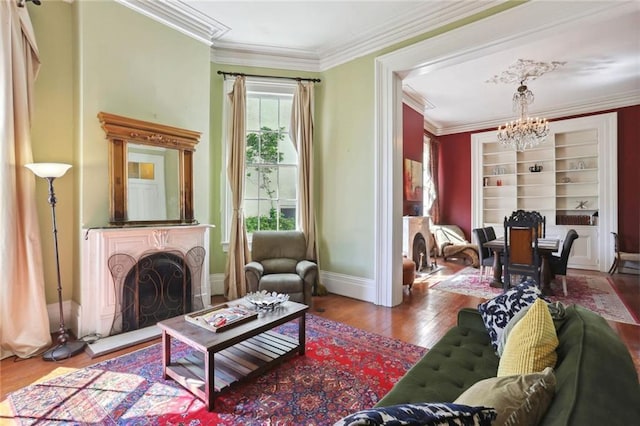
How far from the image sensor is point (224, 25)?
149 inches

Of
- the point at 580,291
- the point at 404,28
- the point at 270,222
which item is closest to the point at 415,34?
the point at 404,28

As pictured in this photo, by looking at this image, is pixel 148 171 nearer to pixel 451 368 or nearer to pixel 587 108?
pixel 451 368

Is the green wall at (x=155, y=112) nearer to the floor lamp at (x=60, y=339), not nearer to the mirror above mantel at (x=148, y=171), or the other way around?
the mirror above mantel at (x=148, y=171)

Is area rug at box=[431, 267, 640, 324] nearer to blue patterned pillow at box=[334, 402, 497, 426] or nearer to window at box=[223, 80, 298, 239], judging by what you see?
window at box=[223, 80, 298, 239]

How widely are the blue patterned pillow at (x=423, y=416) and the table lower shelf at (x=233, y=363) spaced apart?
156cm

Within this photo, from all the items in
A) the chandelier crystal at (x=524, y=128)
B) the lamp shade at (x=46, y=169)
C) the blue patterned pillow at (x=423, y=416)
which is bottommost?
the blue patterned pillow at (x=423, y=416)

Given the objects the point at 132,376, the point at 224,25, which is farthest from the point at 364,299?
the point at 224,25

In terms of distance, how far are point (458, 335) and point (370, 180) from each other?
7.98 ft

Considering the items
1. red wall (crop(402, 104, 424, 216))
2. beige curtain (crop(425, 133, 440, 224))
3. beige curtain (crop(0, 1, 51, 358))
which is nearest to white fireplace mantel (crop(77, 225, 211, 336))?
beige curtain (crop(0, 1, 51, 358))

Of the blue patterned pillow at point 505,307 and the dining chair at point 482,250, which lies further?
the dining chair at point 482,250

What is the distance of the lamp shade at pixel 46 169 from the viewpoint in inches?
97.8

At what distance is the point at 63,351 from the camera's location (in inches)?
100

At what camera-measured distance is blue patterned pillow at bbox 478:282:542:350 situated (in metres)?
Answer: 1.72

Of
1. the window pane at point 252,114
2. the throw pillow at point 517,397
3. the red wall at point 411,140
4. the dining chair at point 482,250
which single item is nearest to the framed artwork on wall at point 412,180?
the red wall at point 411,140
